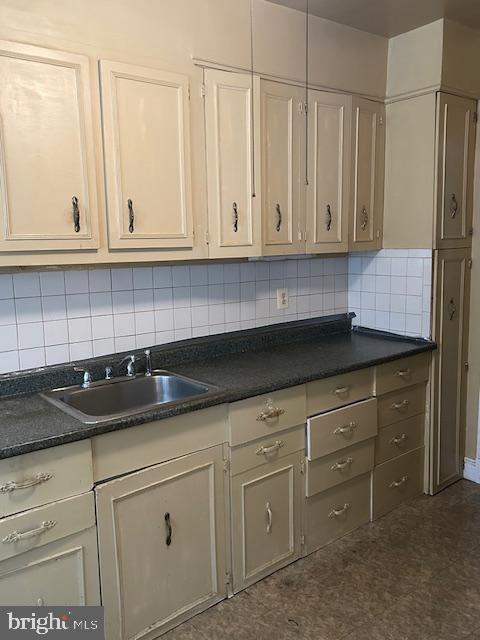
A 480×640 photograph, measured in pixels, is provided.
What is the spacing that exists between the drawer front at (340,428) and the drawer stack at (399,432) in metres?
0.12

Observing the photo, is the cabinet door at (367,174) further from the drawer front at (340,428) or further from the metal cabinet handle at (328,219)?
the drawer front at (340,428)

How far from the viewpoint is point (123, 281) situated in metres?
2.40

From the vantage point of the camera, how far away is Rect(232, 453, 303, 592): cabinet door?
2197 mm

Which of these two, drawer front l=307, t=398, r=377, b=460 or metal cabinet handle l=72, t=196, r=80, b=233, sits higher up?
metal cabinet handle l=72, t=196, r=80, b=233

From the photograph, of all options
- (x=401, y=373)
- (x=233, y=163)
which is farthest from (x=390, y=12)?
(x=401, y=373)

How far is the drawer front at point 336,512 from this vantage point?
2496 mm

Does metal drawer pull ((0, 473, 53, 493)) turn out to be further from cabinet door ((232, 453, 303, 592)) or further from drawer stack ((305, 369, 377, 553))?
drawer stack ((305, 369, 377, 553))

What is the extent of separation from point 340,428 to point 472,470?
4.01 feet

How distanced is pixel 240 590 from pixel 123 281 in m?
1.40

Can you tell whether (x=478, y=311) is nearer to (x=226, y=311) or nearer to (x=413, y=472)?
(x=413, y=472)

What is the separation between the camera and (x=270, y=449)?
2.25 m

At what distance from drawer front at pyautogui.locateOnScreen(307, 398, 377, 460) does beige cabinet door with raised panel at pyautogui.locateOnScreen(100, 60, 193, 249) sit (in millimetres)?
996

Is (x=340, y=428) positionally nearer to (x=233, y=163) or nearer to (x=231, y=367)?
(x=231, y=367)

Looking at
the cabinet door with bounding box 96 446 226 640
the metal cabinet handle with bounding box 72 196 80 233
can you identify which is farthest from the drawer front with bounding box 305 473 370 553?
the metal cabinet handle with bounding box 72 196 80 233
